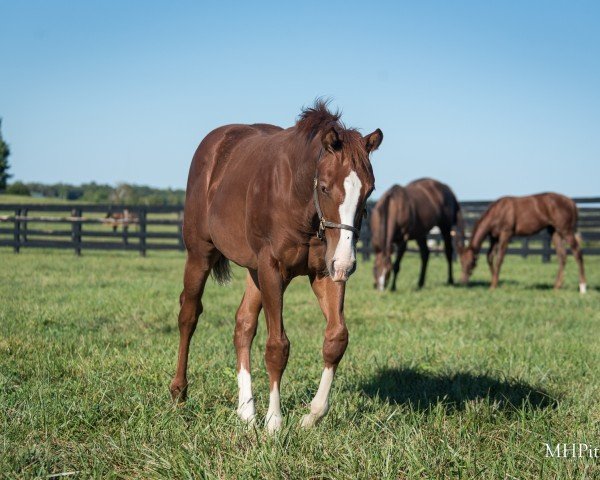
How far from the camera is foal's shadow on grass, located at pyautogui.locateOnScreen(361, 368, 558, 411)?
4.02m

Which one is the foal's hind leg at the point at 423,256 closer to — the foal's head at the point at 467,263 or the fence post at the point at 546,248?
the foal's head at the point at 467,263

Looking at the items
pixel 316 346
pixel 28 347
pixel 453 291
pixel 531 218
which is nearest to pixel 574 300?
pixel 453 291

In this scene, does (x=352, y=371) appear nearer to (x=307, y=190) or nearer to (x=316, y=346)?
(x=316, y=346)

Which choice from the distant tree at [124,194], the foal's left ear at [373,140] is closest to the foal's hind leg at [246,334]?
the foal's left ear at [373,140]

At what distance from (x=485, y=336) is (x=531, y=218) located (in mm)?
7717

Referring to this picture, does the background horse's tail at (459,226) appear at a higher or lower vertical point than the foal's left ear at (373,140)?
lower

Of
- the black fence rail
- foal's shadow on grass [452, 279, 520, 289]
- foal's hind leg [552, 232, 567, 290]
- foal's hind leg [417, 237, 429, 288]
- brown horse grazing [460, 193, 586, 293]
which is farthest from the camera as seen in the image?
the black fence rail

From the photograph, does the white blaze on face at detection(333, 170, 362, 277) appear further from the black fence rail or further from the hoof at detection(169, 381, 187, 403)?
the black fence rail

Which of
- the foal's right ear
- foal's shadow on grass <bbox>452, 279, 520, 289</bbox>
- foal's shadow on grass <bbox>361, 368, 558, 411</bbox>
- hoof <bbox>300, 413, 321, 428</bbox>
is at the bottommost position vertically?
foal's shadow on grass <bbox>452, 279, 520, 289</bbox>

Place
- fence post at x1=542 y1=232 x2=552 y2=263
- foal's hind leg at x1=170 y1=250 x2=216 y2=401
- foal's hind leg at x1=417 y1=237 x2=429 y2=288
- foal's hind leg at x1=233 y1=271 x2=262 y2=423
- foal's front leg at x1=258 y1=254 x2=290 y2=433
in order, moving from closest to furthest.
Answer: foal's front leg at x1=258 y1=254 x2=290 y2=433, foal's hind leg at x1=233 y1=271 x2=262 y2=423, foal's hind leg at x1=170 y1=250 x2=216 y2=401, foal's hind leg at x1=417 y1=237 x2=429 y2=288, fence post at x1=542 y1=232 x2=552 y2=263

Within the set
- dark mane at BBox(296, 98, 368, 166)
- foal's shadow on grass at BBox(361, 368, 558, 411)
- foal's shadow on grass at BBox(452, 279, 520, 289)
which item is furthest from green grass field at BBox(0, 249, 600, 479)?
foal's shadow on grass at BBox(452, 279, 520, 289)

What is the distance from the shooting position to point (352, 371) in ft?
15.9

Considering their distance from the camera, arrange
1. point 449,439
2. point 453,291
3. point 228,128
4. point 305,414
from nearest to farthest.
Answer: point 449,439 → point 305,414 → point 228,128 → point 453,291

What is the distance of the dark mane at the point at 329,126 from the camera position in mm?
3096
